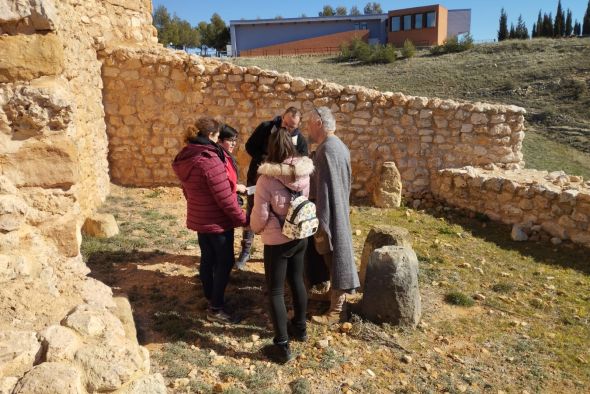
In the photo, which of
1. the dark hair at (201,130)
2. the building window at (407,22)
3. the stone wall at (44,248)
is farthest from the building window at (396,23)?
the stone wall at (44,248)

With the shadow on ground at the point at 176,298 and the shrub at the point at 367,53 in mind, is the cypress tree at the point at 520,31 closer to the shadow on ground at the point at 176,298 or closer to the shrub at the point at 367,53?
the shrub at the point at 367,53

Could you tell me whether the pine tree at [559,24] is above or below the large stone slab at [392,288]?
above

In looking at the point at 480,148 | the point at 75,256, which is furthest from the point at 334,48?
the point at 75,256

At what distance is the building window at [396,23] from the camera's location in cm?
3711

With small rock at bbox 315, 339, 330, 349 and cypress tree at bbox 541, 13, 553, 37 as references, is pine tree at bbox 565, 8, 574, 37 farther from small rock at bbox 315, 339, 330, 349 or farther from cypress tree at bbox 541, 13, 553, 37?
small rock at bbox 315, 339, 330, 349

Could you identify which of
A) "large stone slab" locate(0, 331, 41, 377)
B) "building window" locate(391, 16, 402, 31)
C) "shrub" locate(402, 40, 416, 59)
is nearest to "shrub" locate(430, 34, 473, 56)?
"shrub" locate(402, 40, 416, 59)

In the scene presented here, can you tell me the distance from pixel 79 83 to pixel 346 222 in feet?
15.6

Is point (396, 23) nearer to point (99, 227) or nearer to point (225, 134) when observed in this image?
point (99, 227)

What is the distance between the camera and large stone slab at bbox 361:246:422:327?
12.9 ft

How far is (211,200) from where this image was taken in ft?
12.1

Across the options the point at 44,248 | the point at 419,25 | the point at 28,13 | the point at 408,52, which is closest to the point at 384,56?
the point at 408,52

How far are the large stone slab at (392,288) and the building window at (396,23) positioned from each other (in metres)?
36.6

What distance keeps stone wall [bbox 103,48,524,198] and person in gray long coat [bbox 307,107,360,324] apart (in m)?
4.66

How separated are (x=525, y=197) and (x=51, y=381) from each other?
7.24m
